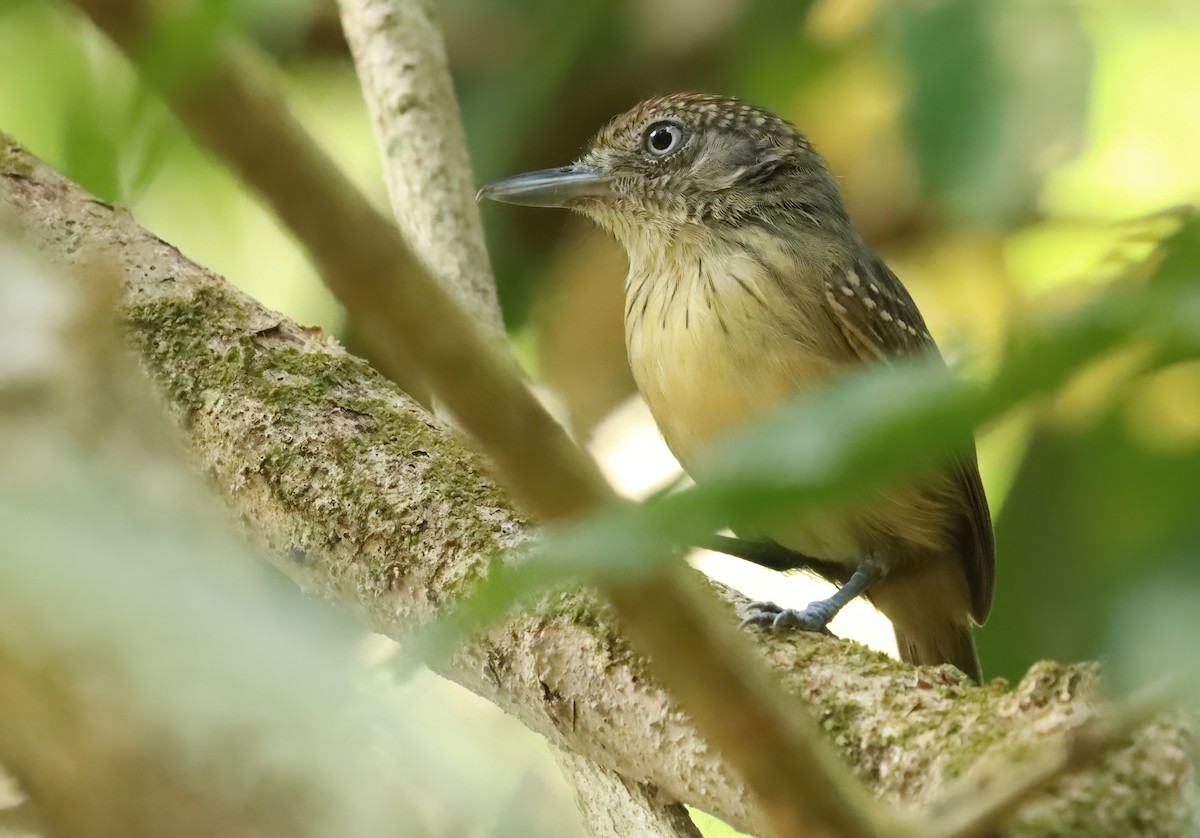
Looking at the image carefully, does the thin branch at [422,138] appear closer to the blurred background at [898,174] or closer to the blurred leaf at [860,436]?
the blurred background at [898,174]

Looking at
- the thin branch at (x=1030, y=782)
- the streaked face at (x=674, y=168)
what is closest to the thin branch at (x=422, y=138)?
the streaked face at (x=674, y=168)

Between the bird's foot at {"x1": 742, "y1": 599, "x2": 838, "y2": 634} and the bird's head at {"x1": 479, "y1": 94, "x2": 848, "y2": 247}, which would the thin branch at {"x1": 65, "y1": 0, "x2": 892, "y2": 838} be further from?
the bird's head at {"x1": 479, "y1": 94, "x2": 848, "y2": 247}

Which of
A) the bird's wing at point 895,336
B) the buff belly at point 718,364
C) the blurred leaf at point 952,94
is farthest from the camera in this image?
the bird's wing at point 895,336

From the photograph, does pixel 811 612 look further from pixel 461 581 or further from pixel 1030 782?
pixel 1030 782

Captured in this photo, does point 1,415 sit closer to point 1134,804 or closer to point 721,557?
point 1134,804

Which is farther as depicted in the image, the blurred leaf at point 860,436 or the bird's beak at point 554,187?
the bird's beak at point 554,187

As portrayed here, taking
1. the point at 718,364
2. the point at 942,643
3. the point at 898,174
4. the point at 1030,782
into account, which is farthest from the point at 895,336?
the point at 1030,782

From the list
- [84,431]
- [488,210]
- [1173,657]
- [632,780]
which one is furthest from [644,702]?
[488,210]
